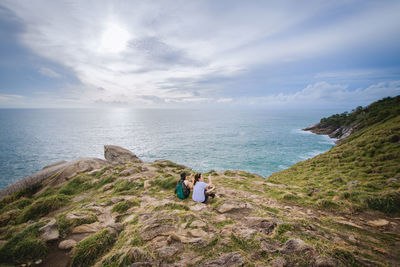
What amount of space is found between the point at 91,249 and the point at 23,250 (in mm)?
2456

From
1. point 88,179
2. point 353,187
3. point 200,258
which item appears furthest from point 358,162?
point 88,179

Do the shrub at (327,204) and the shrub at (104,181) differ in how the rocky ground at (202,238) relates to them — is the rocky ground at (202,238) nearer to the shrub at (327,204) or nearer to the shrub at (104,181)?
the shrub at (327,204)

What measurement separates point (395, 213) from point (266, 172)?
1316 inches

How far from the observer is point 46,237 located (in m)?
5.96

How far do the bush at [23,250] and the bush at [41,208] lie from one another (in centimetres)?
517

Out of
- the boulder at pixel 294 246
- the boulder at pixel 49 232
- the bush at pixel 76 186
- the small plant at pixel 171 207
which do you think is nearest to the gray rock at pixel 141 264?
the small plant at pixel 171 207

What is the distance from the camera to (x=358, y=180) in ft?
45.3

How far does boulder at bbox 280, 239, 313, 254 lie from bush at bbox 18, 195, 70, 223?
46.4ft

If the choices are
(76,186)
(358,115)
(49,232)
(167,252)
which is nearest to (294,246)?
(167,252)

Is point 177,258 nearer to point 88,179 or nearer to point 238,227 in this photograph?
point 238,227

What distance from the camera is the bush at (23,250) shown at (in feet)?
17.3

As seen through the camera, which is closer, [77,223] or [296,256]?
[296,256]

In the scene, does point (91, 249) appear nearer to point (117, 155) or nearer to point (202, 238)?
point (202, 238)

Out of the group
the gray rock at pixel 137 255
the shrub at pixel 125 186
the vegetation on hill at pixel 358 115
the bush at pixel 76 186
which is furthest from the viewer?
the vegetation on hill at pixel 358 115
